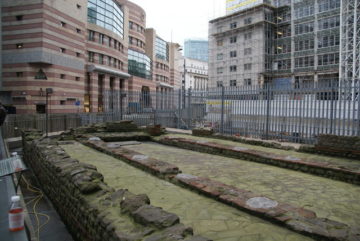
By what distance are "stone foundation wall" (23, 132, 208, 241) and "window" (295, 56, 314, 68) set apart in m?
40.2

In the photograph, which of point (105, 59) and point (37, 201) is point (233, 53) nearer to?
point (105, 59)

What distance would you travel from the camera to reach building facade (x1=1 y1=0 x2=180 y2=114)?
2930cm

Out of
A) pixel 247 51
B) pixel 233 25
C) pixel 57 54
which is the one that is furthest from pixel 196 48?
pixel 57 54

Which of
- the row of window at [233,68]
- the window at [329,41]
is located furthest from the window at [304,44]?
the row of window at [233,68]

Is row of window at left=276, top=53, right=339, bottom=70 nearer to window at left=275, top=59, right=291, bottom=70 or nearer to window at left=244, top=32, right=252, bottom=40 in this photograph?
window at left=275, top=59, right=291, bottom=70

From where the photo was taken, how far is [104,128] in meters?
15.6

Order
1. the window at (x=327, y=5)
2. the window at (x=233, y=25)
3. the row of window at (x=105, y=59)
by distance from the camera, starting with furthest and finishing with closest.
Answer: the window at (x=233, y=25), the row of window at (x=105, y=59), the window at (x=327, y=5)

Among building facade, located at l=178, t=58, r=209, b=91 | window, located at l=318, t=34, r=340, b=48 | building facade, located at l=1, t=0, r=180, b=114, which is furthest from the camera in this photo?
building facade, located at l=178, t=58, r=209, b=91

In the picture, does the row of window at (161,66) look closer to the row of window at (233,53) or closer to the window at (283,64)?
the row of window at (233,53)

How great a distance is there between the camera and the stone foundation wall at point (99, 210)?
10.6ft

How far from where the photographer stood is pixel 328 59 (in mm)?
37750

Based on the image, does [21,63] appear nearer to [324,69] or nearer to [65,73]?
[65,73]

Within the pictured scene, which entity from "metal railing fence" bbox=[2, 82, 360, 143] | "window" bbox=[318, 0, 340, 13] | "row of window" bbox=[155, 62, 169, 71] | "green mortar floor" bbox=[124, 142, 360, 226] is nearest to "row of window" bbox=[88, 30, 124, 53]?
A: "metal railing fence" bbox=[2, 82, 360, 143]

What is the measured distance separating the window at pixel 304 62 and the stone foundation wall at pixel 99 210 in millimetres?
40152
